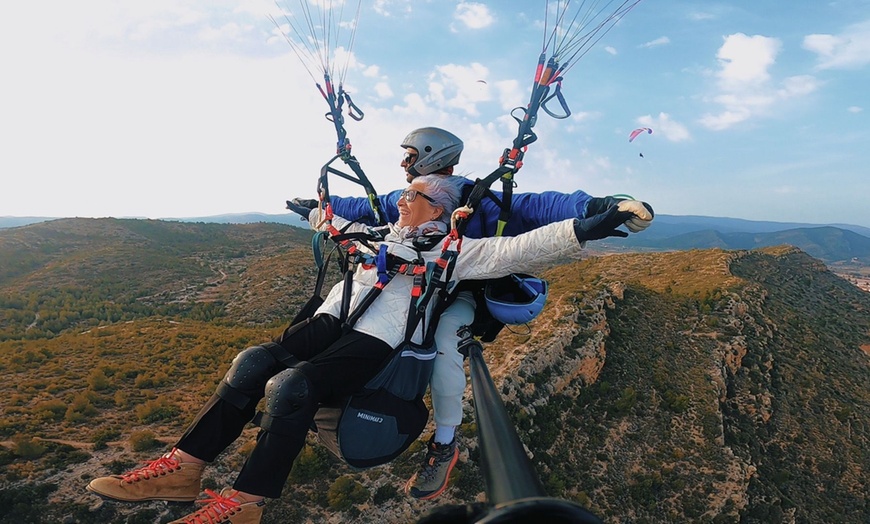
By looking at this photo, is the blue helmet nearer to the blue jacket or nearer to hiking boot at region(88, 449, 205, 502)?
the blue jacket

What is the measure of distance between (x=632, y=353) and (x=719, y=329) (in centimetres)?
708

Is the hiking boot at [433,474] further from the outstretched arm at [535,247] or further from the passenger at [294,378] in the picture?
the outstretched arm at [535,247]

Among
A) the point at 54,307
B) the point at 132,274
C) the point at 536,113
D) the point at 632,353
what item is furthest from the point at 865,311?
the point at 132,274

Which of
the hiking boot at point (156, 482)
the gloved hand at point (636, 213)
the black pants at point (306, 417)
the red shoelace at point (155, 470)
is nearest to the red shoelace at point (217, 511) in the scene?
the black pants at point (306, 417)

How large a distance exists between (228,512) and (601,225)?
132 inches

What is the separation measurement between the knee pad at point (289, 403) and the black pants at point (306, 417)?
3 cm

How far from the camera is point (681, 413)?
18375 mm

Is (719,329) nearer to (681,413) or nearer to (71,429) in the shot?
(681,413)

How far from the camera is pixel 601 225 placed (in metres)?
2.92

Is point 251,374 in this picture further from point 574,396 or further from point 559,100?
point 574,396

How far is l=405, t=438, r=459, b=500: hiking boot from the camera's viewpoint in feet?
12.3

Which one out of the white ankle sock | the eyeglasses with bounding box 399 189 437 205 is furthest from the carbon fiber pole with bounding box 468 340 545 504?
the eyeglasses with bounding box 399 189 437 205

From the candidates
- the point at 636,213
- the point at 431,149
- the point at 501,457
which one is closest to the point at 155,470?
the point at 501,457

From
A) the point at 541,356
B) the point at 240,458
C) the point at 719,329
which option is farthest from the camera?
the point at 719,329
